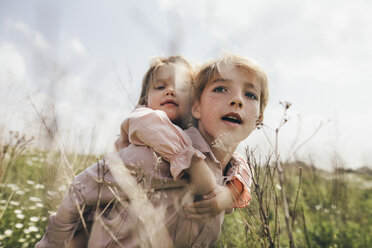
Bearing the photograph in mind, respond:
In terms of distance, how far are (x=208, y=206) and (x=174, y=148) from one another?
0.35m

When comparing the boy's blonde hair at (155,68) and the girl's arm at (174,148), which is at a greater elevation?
the boy's blonde hair at (155,68)

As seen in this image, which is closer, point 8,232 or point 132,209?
point 132,209

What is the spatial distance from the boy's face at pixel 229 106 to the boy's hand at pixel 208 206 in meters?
0.30

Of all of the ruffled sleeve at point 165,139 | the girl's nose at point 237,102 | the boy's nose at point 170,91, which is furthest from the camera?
the boy's nose at point 170,91

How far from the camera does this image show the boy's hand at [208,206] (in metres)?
1.37

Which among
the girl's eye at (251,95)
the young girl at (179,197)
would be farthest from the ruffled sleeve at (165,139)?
the girl's eye at (251,95)

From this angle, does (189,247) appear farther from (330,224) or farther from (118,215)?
(330,224)

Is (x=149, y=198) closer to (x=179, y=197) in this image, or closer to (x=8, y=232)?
(x=179, y=197)

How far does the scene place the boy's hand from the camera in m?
1.37

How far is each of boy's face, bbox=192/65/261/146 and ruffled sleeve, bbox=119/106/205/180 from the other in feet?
0.85

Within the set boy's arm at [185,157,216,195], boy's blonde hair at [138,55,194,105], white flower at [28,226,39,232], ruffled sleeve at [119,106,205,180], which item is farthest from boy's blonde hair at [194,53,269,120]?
white flower at [28,226,39,232]

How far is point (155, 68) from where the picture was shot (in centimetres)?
197

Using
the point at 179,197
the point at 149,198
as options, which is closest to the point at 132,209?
the point at 149,198

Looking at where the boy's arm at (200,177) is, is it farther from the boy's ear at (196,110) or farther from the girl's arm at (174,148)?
the boy's ear at (196,110)
